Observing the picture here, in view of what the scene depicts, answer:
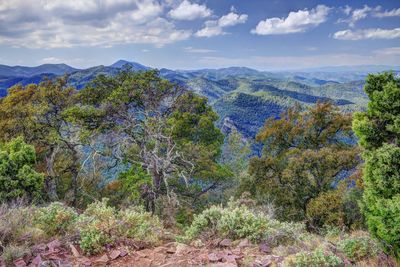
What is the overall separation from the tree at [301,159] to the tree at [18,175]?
10.7 metres

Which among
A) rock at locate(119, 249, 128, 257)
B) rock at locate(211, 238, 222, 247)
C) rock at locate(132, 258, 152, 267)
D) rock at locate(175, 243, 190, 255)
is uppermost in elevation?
rock at locate(119, 249, 128, 257)

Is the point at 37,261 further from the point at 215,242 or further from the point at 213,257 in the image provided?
the point at 215,242

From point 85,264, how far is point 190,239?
2.00 metres

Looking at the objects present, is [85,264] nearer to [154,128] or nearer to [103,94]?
[154,128]

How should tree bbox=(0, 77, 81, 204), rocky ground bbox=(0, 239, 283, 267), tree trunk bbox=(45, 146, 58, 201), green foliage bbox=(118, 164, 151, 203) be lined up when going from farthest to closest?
tree bbox=(0, 77, 81, 204) → tree trunk bbox=(45, 146, 58, 201) → green foliage bbox=(118, 164, 151, 203) → rocky ground bbox=(0, 239, 283, 267)

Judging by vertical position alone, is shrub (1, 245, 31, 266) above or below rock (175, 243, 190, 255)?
above

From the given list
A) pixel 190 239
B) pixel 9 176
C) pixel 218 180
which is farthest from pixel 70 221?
pixel 218 180

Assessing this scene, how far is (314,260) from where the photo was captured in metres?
4.59

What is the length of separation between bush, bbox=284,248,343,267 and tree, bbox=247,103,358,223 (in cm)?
1253

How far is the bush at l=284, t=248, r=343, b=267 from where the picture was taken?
4586mm

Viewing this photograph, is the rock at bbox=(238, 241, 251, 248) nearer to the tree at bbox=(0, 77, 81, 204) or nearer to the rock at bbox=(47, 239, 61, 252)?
the rock at bbox=(47, 239, 61, 252)

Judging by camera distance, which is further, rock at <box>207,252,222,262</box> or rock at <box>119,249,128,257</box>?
rock at <box>119,249,128,257</box>

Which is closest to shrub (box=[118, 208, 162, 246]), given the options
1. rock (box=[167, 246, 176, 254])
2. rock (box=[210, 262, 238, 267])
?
rock (box=[167, 246, 176, 254])

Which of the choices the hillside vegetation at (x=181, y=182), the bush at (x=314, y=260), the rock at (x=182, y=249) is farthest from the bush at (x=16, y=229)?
the bush at (x=314, y=260)
